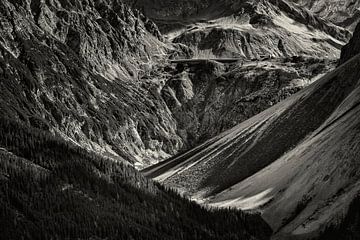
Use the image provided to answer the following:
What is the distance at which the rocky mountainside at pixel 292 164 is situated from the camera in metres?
47.6

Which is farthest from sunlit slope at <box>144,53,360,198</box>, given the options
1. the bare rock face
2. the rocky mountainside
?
the bare rock face

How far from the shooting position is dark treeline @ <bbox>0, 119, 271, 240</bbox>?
3719 cm

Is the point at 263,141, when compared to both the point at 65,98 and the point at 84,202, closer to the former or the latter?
the point at 84,202

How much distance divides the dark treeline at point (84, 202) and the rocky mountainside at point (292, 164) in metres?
5.21

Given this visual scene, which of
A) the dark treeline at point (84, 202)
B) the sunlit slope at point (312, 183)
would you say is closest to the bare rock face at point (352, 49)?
the sunlit slope at point (312, 183)

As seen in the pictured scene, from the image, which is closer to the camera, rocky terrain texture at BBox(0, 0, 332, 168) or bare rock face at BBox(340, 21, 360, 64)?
bare rock face at BBox(340, 21, 360, 64)

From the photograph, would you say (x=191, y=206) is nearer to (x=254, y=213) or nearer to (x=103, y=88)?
(x=254, y=213)

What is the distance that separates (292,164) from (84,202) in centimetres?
3122

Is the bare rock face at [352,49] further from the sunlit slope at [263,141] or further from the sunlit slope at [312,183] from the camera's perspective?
the sunlit slope at [312,183]

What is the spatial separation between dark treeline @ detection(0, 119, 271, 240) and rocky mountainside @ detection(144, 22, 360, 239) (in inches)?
205

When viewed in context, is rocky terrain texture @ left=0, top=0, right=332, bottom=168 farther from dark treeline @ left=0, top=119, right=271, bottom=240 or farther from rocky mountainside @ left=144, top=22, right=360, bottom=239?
dark treeline @ left=0, top=119, right=271, bottom=240

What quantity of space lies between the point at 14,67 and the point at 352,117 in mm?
123090

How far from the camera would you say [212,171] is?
89.4 m

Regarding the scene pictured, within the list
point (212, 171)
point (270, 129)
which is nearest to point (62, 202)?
point (212, 171)
